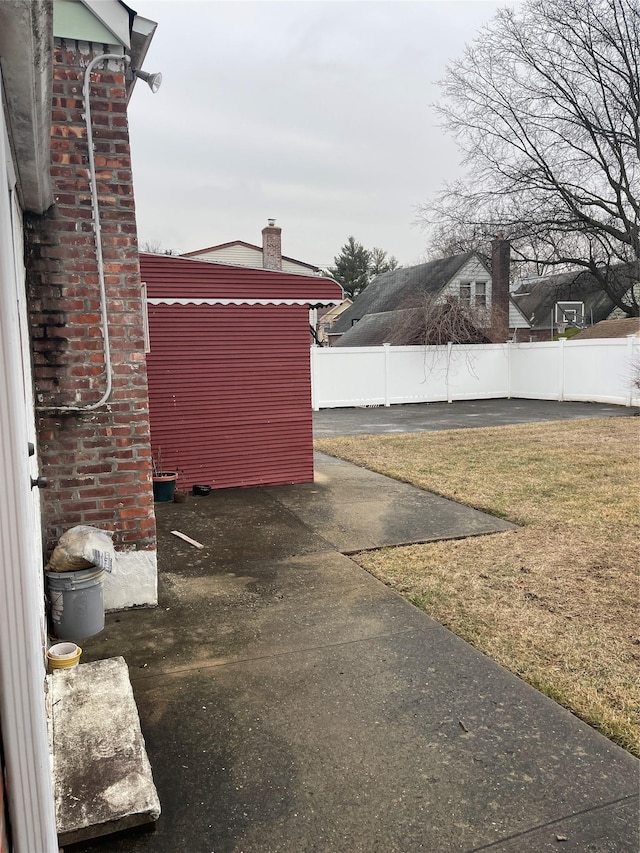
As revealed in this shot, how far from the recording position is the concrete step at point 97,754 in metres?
2.11

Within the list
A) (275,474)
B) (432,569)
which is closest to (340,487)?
(275,474)

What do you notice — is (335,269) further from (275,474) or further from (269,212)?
(275,474)

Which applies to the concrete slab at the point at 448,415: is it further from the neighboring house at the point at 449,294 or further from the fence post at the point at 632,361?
the neighboring house at the point at 449,294

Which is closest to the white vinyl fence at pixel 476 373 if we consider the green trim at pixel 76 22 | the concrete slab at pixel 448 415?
the concrete slab at pixel 448 415

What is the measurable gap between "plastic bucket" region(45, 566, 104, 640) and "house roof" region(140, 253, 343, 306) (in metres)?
3.92

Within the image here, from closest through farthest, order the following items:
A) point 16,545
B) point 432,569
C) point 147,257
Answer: point 16,545, point 432,569, point 147,257

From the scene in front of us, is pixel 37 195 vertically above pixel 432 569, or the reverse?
pixel 37 195

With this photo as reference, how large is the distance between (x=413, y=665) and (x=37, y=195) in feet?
10.9

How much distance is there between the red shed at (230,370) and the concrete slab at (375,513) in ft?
2.12

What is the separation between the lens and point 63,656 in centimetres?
316

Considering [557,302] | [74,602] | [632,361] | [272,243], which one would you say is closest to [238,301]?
[74,602]

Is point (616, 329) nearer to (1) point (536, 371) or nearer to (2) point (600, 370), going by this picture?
(1) point (536, 371)

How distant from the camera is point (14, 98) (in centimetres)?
193

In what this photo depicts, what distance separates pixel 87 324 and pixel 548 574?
3.77 meters
